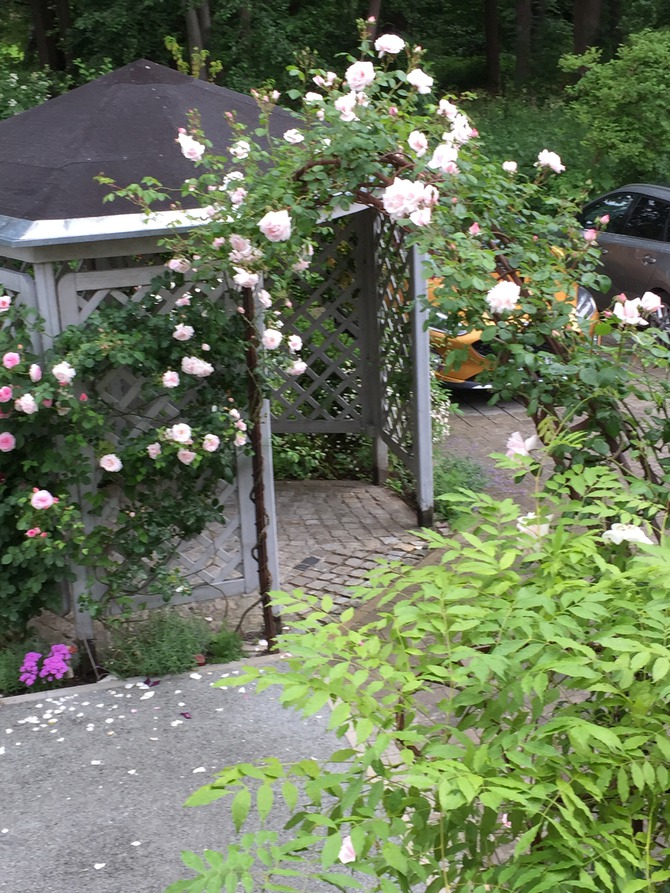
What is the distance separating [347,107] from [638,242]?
7.68m

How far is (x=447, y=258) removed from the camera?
3.76 meters

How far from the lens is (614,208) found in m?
11.6

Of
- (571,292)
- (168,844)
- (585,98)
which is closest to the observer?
(168,844)

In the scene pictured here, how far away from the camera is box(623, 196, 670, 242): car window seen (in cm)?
1080

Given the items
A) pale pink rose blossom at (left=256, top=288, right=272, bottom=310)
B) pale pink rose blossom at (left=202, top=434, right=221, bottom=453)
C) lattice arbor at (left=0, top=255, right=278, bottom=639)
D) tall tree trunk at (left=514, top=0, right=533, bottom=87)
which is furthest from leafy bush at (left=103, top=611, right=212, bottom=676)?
tall tree trunk at (left=514, top=0, right=533, bottom=87)

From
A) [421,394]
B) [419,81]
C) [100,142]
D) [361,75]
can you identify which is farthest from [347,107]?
[421,394]

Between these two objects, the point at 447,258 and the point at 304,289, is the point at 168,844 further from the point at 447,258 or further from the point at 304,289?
the point at 304,289

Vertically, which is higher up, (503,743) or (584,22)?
(584,22)

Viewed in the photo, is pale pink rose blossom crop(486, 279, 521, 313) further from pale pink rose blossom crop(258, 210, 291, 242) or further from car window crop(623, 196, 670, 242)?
car window crop(623, 196, 670, 242)

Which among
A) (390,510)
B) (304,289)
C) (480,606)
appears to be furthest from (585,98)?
(480,606)

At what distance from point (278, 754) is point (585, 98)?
11989mm

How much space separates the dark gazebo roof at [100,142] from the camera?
14.7ft

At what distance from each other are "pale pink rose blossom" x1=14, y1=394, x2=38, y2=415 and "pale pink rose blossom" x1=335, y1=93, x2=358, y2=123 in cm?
172

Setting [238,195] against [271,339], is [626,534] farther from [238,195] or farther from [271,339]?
[271,339]
